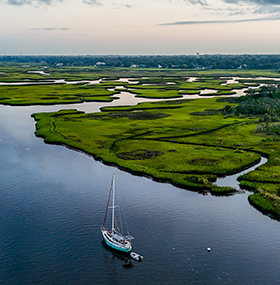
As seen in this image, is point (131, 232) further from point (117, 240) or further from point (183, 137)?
point (183, 137)

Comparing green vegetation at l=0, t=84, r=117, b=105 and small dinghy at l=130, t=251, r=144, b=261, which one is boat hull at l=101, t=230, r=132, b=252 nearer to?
small dinghy at l=130, t=251, r=144, b=261

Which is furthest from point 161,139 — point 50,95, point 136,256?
point 50,95

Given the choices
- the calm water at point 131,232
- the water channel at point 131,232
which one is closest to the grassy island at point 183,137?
the water channel at point 131,232

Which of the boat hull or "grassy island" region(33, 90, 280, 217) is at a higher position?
"grassy island" region(33, 90, 280, 217)

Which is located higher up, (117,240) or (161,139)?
(161,139)

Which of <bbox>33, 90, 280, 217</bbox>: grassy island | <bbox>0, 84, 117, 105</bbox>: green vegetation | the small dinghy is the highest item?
<bbox>0, 84, 117, 105</bbox>: green vegetation

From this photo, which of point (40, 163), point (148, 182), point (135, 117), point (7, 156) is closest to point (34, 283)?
point (148, 182)

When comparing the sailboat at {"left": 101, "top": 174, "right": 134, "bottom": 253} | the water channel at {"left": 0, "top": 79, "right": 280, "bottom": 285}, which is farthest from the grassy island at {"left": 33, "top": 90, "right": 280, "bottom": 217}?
the sailboat at {"left": 101, "top": 174, "right": 134, "bottom": 253}
